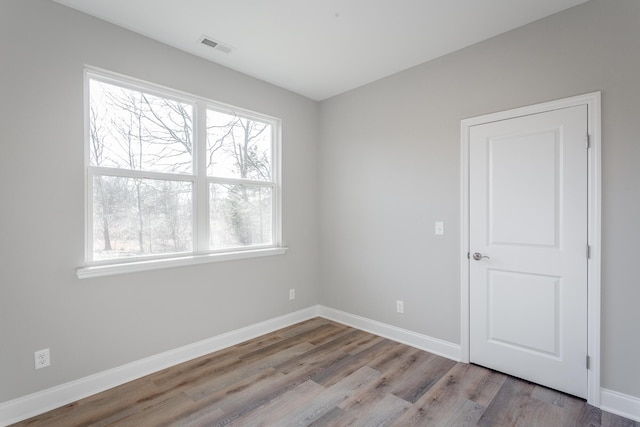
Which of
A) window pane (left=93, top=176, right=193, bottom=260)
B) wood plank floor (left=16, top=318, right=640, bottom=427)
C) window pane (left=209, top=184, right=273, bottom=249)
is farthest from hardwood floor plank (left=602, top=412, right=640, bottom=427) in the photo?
window pane (left=93, top=176, right=193, bottom=260)

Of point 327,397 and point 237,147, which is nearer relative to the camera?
point 327,397

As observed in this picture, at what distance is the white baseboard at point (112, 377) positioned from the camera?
1968mm

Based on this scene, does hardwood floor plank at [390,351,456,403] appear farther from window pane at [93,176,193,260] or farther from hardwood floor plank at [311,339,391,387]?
window pane at [93,176,193,260]

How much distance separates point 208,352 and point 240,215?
1.36m

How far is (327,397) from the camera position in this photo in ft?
7.30

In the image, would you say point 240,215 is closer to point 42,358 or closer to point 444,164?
point 42,358

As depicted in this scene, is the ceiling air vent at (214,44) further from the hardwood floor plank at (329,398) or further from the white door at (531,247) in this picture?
the hardwood floor plank at (329,398)

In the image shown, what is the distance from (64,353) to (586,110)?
13.2 feet

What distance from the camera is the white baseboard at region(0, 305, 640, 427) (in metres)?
1.98

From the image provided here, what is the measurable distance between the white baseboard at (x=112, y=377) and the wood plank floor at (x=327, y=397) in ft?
0.19

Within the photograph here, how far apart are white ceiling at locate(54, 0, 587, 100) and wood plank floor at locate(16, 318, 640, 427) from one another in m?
2.79

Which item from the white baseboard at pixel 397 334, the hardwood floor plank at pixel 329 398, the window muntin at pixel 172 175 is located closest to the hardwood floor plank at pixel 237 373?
the hardwood floor plank at pixel 329 398

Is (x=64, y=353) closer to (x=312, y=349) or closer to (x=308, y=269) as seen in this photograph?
(x=312, y=349)

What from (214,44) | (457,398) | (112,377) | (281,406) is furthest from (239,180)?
(457,398)
